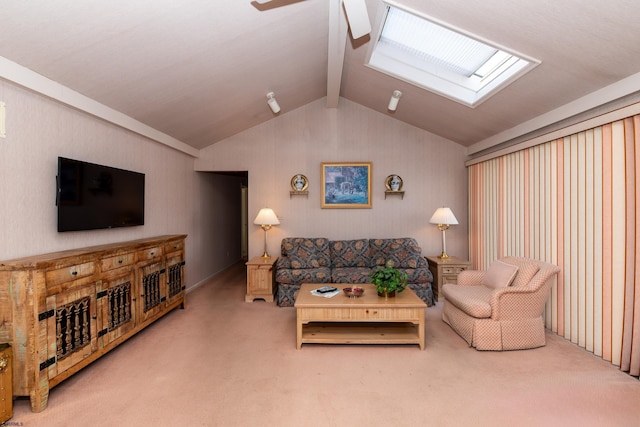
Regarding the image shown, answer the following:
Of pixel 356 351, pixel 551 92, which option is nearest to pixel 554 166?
pixel 551 92

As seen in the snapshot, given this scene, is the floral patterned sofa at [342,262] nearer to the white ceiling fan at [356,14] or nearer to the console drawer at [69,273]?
the console drawer at [69,273]

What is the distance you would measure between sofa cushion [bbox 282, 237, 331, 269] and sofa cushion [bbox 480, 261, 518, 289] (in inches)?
81.8

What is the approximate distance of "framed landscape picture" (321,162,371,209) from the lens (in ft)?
17.1

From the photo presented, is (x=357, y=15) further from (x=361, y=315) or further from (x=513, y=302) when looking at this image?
(x=513, y=302)

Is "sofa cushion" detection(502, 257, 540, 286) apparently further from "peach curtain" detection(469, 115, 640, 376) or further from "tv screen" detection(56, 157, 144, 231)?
"tv screen" detection(56, 157, 144, 231)

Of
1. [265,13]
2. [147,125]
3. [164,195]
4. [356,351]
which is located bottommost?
[356,351]

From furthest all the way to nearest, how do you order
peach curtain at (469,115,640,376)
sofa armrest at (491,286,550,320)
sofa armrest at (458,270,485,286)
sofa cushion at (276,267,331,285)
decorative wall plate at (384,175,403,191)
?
decorative wall plate at (384,175,403,191) → sofa cushion at (276,267,331,285) → sofa armrest at (458,270,485,286) → sofa armrest at (491,286,550,320) → peach curtain at (469,115,640,376)

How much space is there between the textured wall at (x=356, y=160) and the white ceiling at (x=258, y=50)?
96cm

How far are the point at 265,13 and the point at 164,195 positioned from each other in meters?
2.85

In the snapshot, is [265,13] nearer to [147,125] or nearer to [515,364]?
[147,125]

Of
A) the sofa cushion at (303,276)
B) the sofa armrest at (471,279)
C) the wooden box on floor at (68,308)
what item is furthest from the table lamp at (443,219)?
the wooden box on floor at (68,308)

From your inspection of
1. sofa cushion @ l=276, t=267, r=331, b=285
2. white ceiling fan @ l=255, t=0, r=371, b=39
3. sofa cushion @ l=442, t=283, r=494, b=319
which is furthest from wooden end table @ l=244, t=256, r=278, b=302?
white ceiling fan @ l=255, t=0, r=371, b=39

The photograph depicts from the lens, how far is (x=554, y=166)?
331 centimetres

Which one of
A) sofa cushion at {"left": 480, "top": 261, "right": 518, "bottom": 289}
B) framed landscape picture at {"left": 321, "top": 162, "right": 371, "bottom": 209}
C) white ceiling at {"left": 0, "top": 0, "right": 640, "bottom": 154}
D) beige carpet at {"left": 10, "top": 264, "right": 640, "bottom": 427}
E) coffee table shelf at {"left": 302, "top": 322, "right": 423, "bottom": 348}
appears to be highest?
white ceiling at {"left": 0, "top": 0, "right": 640, "bottom": 154}
